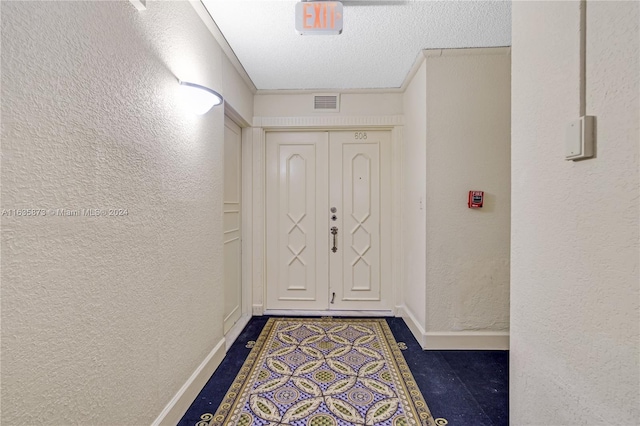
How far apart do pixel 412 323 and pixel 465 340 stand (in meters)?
0.46

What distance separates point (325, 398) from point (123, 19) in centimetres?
217

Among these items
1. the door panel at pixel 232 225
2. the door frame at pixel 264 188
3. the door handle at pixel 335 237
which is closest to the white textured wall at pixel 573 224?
the door frame at pixel 264 188

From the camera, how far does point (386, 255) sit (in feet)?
9.98

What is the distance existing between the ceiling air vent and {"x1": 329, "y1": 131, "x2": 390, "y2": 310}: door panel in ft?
0.88

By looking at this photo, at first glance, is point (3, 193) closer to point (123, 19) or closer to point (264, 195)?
point (123, 19)

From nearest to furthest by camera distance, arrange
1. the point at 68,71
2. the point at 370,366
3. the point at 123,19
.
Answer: the point at 68,71 → the point at 123,19 → the point at 370,366

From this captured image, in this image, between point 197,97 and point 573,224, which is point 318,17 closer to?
point 197,97

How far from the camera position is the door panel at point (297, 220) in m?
3.05

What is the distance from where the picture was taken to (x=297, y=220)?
121 inches

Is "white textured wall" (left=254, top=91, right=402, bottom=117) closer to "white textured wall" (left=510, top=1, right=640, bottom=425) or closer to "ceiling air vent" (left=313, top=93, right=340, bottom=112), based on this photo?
"ceiling air vent" (left=313, top=93, right=340, bottom=112)

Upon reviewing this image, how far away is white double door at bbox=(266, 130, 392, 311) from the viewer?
303 centimetres

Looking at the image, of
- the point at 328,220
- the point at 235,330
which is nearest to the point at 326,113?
the point at 328,220

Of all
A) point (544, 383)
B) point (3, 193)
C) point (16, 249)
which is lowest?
point (544, 383)

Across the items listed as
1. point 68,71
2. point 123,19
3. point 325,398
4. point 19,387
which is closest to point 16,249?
point 19,387
